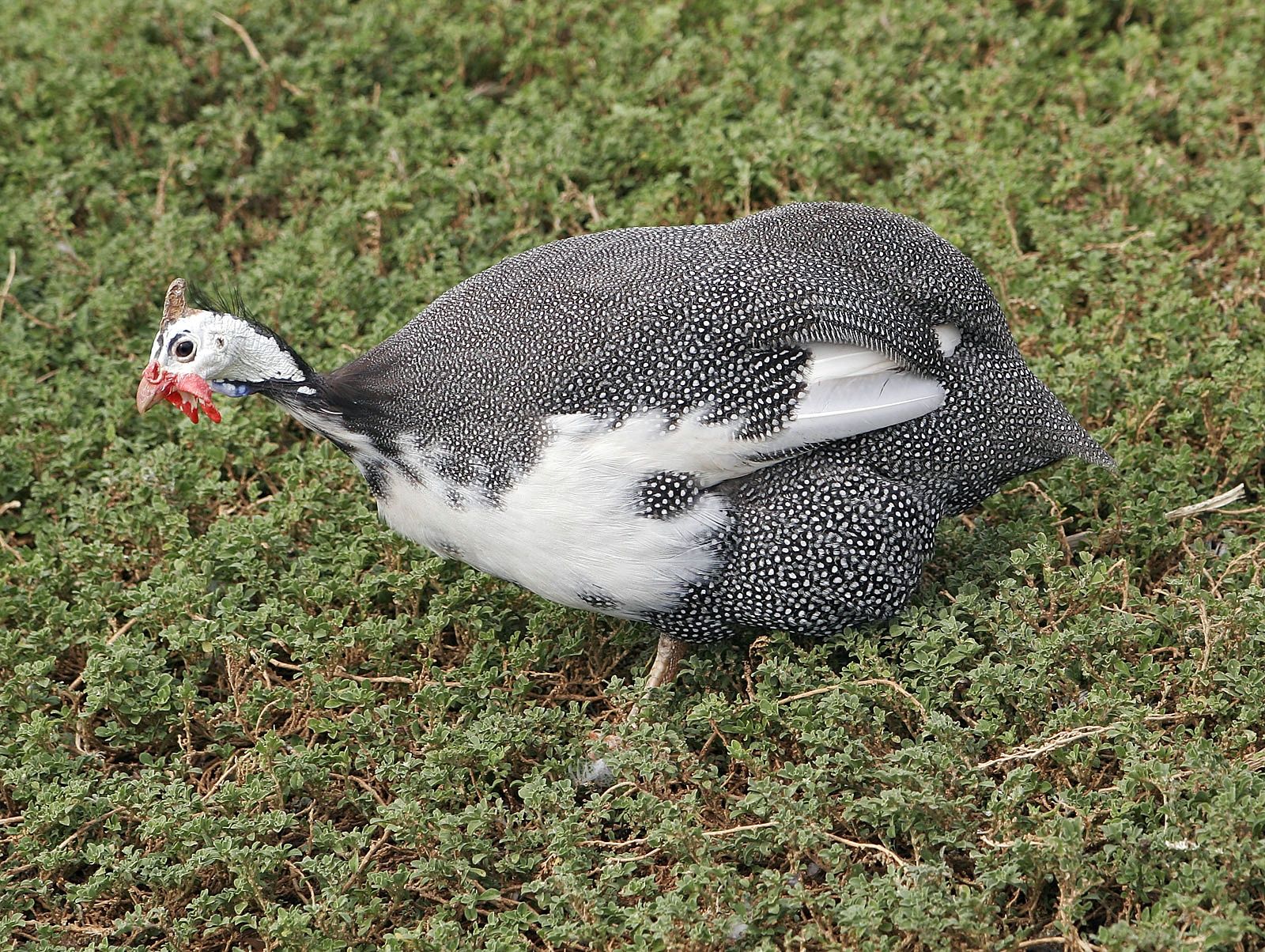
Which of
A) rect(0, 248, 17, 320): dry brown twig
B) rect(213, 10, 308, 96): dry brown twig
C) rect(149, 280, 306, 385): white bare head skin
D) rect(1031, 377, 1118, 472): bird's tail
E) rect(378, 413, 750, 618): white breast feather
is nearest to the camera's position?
rect(378, 413, 750, 618): white breast feather

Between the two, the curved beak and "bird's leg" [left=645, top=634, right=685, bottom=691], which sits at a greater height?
the curved beak

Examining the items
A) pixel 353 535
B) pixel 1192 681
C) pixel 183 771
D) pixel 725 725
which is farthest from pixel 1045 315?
pixel 183 771

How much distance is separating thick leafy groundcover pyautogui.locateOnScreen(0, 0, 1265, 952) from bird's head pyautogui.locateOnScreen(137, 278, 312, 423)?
670mm

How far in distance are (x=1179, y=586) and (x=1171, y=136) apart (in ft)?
7.36

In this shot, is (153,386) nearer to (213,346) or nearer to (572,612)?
(213,346)

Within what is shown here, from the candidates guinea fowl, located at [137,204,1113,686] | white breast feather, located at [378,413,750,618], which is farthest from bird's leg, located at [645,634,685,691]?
white breast feather, located at [378,413,750,618]

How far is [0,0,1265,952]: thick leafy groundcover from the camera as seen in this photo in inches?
117

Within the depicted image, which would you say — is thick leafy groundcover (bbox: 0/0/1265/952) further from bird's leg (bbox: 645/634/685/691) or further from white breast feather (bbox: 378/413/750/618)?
white breast feather (bbox: 378/413/750/618)

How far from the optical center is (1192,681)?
3.21 meters

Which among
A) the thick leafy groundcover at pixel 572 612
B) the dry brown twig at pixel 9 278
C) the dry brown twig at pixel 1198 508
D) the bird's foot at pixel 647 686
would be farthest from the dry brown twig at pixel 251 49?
the dry brown twig at pixel 1198 508

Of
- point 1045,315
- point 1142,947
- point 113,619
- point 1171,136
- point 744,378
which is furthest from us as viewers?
point 1171,136

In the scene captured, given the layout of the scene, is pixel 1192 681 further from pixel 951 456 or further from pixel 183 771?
pixel 183 771

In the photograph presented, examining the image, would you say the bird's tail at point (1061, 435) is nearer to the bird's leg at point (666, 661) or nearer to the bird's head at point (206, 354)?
the bird's leg at point (666, 661)

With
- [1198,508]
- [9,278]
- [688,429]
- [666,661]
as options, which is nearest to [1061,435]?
[1198,508]
